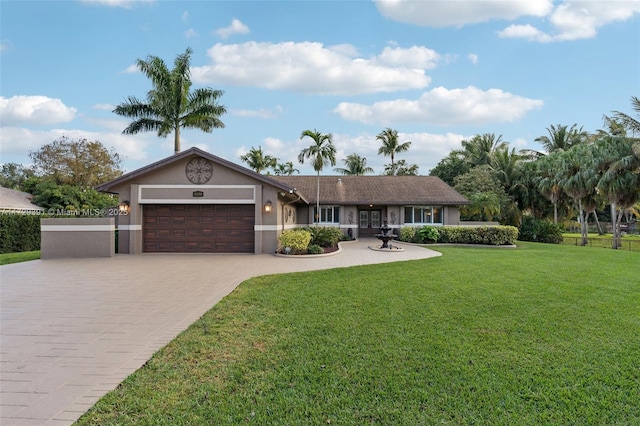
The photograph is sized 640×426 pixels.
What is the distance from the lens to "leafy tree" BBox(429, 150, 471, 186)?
34.3 m

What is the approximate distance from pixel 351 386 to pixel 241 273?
668cm

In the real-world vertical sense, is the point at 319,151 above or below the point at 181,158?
above

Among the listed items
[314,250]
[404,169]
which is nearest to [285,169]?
[404,169]

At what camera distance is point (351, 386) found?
3.13 m

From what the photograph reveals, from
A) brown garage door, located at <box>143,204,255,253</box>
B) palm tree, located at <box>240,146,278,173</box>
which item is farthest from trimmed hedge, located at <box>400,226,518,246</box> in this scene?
palm tree, located at <box>240,146,278,173</box>

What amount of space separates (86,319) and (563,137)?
38.9 m

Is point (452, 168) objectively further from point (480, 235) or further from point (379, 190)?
point (480, 235)

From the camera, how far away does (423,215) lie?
70.3 ft

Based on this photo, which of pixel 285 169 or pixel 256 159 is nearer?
pixel 256 159

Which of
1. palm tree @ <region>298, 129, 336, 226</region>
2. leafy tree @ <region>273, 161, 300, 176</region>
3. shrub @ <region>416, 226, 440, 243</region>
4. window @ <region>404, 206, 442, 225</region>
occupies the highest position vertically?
leafy tree @ <region>273, 161, 300, 176</region>

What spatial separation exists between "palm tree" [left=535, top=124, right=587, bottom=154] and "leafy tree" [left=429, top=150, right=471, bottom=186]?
7712 millimetres

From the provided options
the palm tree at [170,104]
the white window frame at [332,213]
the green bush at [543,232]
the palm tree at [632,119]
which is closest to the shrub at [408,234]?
the white window frame at [332,213]

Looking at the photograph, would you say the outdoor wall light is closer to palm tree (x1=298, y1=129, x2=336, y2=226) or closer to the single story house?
the single story house

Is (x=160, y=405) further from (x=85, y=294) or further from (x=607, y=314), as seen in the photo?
(x=607, y=314)
